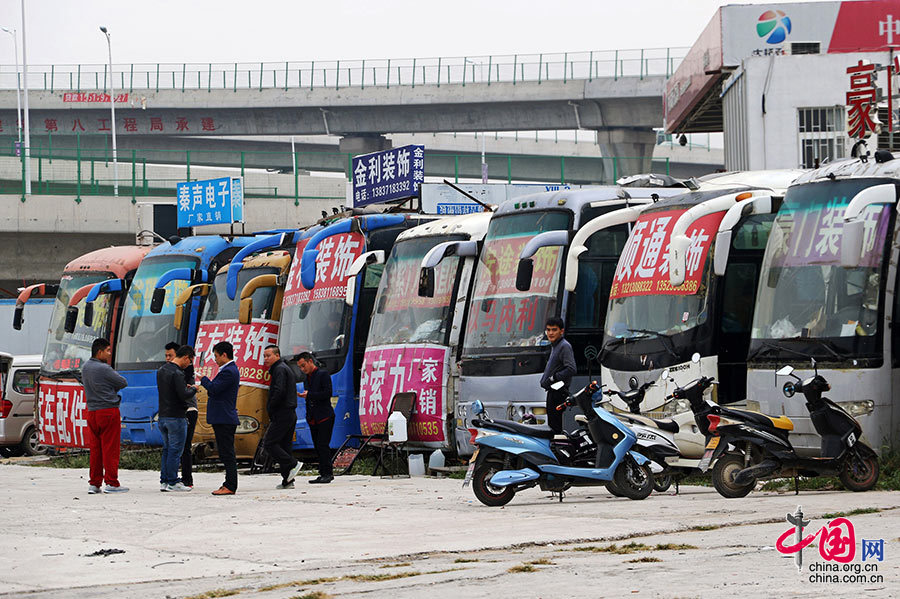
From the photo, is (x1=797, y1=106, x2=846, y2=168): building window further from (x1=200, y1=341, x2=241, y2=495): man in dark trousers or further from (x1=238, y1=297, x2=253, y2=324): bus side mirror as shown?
(x1=200, y1=341, x2=241, y2=495): man in dark trousers

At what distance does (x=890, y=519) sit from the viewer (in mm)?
9953

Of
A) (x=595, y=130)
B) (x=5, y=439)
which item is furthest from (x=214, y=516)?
(x=595, y=130)

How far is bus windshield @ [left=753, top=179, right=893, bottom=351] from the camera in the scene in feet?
42.5

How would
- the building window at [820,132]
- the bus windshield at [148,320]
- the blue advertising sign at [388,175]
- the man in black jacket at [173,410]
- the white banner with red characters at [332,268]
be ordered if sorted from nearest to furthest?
the man in black jacket at [173,410], the white banner with red characters at [332,268], the bus windshield at [148,320], the blue advertising sign at [388,175], the building window at [820,132]

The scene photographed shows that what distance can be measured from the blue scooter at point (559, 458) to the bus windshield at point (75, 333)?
457 inches

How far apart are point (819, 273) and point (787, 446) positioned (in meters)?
1.73

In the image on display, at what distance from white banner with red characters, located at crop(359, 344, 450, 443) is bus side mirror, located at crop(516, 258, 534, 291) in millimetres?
1878

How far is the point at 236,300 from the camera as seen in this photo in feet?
68.8

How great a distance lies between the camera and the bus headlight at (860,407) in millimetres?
12789

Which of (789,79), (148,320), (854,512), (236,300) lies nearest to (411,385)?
(236,300)

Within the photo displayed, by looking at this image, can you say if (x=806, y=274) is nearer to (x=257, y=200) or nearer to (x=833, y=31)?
(x=833, y=31)

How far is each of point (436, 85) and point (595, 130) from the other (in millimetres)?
6812

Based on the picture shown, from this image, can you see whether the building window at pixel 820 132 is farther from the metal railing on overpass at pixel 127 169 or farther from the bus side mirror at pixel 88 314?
the bus side mirror at pixel 88 314

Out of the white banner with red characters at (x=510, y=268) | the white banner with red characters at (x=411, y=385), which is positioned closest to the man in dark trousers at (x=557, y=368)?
the white banner with red characters at (x=510, y=268)
